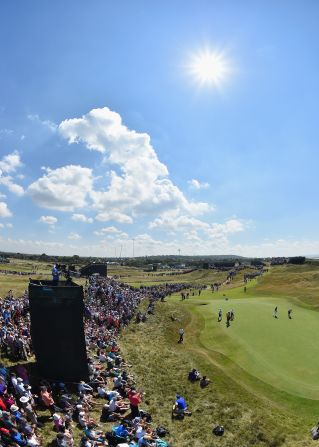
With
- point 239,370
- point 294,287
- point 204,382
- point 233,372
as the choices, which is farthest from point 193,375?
point 294,287

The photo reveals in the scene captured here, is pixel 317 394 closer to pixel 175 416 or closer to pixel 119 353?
pixel 175 416

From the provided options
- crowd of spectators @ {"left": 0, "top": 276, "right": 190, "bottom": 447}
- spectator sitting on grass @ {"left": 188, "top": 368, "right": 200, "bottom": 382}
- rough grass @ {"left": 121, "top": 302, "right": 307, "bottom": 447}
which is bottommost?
rough grass @ {"left": 121, "top": 302, "right": 307, "bottom": 447}

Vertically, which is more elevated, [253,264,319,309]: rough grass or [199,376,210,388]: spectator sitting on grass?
[253,264,319,309]: rough grass

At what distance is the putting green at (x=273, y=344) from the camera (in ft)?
82.5

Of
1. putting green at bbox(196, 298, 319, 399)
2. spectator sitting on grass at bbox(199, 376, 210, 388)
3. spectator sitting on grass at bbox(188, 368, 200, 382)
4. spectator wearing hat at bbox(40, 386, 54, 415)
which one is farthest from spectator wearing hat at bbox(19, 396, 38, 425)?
putting green at bbox(196, 298, 319, 399)

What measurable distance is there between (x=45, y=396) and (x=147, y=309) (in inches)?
1198

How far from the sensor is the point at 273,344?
32406 mm

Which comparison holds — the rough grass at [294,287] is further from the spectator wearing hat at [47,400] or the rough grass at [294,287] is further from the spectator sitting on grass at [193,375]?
the spectator wearing hat at [47,400]

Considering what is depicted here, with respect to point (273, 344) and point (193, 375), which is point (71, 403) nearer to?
point (193, 375)

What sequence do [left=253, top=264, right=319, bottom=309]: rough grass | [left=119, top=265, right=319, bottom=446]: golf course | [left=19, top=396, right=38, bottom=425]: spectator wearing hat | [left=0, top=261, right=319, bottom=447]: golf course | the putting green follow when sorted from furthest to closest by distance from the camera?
[left=253, top=264, right=319, bottom=309]: rough grass, the putting green, [left=119, top=265, right=319, bottom=446]: golf course, [left=0, top=261, right=319, bottom=447]: golf course, [left=19, top=396, right=38, bottom=425]: spectator wearing hat

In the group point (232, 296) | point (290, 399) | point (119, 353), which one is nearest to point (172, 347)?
Result: point (119, 353)

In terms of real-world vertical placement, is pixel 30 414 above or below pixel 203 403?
above

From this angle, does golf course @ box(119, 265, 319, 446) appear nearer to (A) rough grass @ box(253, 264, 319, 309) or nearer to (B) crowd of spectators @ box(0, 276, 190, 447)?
(B) crowd of spectators @ box(0, 276, 190, 447)

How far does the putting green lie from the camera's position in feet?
82.5
